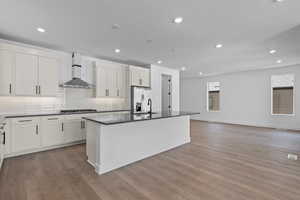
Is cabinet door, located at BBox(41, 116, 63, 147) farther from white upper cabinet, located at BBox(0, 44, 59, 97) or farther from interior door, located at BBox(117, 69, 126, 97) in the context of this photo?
interior door, located at BBox(117, 69, 126, 97)

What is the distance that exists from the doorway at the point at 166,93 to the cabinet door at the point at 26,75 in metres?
4.72

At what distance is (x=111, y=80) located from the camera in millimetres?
5035

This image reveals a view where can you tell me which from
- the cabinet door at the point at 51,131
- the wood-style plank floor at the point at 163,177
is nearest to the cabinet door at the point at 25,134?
the cabinet door at the point at 51,131

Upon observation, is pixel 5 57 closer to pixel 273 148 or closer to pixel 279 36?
pixel 279 36

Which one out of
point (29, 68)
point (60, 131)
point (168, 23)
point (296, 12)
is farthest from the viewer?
point (60, 131)

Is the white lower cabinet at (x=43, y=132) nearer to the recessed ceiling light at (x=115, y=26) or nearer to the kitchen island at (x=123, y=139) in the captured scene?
the kitchen island at (x=123, y=139)

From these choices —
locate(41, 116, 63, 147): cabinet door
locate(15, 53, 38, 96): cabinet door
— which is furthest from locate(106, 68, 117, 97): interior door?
locate(15, 53, 38, 96): cabinet door

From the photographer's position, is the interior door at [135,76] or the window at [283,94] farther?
the window at [283,94]

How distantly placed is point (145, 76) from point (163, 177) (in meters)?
4.09

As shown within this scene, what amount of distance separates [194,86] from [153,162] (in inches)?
296

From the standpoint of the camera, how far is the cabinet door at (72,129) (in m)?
3.89

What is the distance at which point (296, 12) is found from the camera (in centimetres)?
231

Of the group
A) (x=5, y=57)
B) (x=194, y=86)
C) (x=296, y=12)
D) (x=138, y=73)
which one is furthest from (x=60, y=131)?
(x=194, y=86)

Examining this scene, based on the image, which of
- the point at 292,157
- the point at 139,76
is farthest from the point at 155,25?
the point at 292,157
